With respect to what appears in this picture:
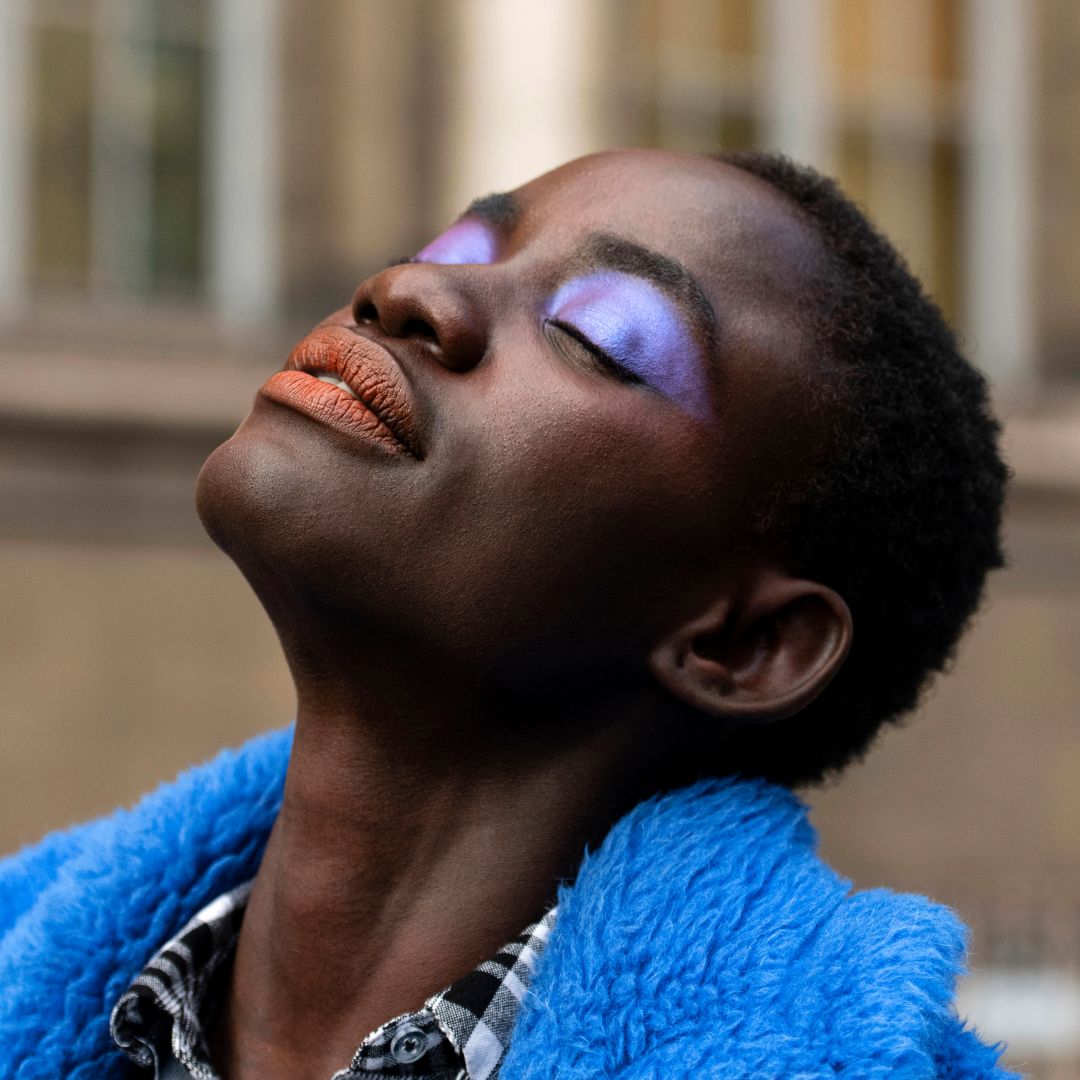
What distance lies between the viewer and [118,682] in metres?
6.54

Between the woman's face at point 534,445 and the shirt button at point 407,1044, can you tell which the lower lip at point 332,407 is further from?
the shirt button at point 407,1044

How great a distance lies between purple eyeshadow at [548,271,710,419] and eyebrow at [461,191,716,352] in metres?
0.02

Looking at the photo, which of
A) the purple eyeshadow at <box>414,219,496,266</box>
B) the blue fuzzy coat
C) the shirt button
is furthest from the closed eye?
the shirt button

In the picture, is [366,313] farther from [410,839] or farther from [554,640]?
[410,839]

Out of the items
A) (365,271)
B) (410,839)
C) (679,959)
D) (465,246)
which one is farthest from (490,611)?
(365,271)

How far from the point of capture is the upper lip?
201 cm

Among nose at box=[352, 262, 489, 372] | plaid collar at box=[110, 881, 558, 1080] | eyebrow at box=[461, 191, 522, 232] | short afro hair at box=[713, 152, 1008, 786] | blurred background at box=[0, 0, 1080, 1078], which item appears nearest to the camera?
plaid collar at box=[110, 881, 558, 1080]

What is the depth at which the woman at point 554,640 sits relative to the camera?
1947 mm

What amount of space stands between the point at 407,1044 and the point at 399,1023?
3cm

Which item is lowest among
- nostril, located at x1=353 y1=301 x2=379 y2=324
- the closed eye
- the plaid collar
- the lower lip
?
the plaid collar

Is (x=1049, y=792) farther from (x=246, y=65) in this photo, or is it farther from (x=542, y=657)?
(x=542, y=657)

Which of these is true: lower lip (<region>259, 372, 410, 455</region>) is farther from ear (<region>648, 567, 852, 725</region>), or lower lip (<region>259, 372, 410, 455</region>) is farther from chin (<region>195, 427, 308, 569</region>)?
ear (<region>648, 567, 852, 725</region>)

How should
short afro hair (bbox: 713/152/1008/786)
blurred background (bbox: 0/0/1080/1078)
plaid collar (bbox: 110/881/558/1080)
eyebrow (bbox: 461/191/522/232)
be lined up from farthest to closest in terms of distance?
blurred background (bbox: 0/0/1080/1078) < eyebrow (bbox: 461/191/522/232) < short afro hair (bbox: 713/152/1008/786) < plaid collar (bbox: 110/881/558/1080)

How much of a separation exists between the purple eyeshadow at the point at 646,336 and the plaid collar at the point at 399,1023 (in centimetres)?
70
